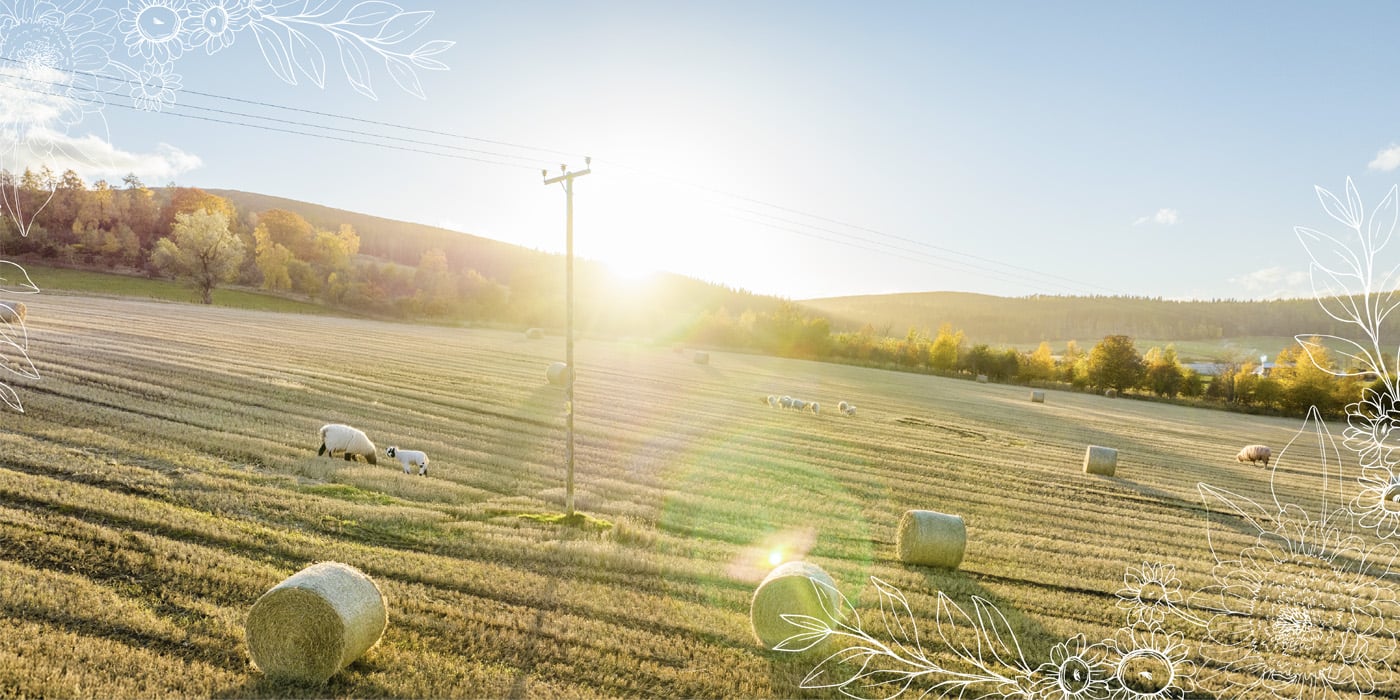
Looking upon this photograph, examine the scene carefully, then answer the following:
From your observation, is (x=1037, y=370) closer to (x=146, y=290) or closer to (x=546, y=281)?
(x=546, y=281)

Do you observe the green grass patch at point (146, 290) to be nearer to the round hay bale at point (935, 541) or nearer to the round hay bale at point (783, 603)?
the round hay bale at point (783, 603)

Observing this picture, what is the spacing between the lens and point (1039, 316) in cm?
15512

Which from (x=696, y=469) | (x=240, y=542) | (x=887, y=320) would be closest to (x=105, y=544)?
(x=240, y=542)

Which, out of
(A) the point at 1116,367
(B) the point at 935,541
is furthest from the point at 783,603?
(A) the point at 1116,367

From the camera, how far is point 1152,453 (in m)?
29.6

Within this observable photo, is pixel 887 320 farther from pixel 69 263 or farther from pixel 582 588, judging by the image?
pixel 582 588

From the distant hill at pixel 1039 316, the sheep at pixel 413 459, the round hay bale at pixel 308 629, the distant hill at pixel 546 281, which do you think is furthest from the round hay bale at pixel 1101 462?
the distant hill at pixel 1039 316

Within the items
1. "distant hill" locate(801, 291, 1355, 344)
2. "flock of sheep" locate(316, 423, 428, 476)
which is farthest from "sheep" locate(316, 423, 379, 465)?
"distant hill" locate(801, 291, 1355, 344)

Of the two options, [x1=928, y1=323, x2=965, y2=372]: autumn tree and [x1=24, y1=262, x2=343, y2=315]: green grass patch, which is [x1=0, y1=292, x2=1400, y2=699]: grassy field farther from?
[x1=928, y1=323, x2=965, y2=372]: autumn tree

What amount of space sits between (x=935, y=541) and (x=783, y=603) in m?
4.60

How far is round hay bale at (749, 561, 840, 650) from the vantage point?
320 inches

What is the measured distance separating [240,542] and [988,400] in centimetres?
5137

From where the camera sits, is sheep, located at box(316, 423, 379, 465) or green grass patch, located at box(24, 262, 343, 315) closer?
sheep, located at box(316, 423, 379, 465)

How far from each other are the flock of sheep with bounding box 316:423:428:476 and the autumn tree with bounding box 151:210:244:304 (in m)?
58.3
